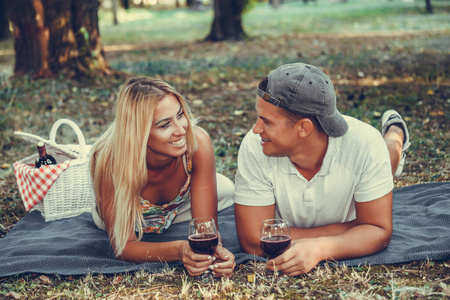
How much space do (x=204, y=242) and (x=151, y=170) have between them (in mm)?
1066

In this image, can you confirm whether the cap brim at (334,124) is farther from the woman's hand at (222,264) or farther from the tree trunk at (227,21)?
the tree trunk at (227,21)

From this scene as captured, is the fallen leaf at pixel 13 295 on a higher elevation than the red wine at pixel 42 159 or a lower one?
lower

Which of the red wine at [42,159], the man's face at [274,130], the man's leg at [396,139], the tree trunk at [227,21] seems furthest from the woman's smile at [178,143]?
the tree trunk at [227,21]

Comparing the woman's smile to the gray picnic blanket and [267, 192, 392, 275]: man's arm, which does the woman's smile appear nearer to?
the gray picnic blanket

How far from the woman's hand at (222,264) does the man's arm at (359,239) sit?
231 millimetres

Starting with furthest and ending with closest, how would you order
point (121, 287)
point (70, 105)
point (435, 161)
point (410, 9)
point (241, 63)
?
point (410, 9) < point (241, 63) < point (70, 105) < point (435, 161) < point (121, 287)

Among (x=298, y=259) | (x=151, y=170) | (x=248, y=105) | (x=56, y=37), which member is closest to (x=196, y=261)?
(x=298, y=259)

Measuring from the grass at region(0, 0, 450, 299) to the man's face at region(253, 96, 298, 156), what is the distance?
778mm

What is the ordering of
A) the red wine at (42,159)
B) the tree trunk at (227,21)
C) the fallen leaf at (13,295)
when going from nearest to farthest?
the fallen leaf at (13,295) → the red wine at (42,159) → the tree trunk at (227,21)

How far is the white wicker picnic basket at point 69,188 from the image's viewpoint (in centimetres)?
450

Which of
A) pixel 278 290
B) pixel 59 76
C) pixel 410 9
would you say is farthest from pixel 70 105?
pixel 410 9

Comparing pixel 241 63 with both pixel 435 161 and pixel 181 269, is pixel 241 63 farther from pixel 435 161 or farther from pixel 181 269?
pixel 181 269

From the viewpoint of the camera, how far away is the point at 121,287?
324 centimetres

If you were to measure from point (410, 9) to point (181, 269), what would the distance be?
23.1 metres
